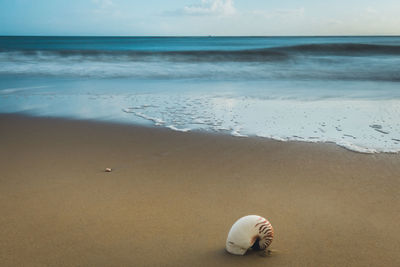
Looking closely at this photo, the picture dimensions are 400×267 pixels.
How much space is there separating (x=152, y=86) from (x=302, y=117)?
18.0 feet

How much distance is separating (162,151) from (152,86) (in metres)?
6.39

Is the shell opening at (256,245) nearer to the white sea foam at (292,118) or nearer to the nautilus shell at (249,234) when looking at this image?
the nautilus shell at (249,234)

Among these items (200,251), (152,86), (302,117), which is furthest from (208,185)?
(152,86)

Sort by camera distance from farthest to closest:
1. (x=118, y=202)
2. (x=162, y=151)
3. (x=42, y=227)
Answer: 1. (x=162, y=151)
2. (x=118, y=202)
3. (x=42, y=227)

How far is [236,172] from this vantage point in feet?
11.2

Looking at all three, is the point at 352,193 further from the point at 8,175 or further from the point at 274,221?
the point at 8,175

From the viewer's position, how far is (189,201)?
2.81m

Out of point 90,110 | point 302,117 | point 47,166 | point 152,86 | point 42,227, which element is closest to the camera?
point 42,227

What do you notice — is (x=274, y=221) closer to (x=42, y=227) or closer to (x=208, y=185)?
(x=208, y=185)

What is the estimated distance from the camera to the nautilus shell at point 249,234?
6.63 feet

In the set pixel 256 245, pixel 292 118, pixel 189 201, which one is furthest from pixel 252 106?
pixel 256 245

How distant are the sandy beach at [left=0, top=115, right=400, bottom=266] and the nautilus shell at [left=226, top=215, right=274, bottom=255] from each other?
83mm

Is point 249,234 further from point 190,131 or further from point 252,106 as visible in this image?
point 252,106

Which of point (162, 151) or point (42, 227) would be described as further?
point (162, 151)
